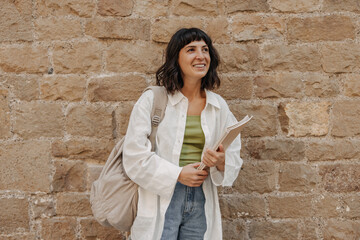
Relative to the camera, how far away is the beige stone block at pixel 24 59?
2.79m

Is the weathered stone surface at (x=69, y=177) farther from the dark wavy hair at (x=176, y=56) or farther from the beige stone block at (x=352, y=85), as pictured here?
the beige stone block at (x=352, y=85)

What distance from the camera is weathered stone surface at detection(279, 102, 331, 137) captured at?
114 inches

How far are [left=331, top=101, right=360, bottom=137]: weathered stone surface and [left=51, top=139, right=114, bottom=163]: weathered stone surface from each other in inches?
71.8

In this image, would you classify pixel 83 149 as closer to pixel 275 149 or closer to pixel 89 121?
pixel 89 121

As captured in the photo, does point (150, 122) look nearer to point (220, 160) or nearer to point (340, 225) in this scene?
point (220, 160)

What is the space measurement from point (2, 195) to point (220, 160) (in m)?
1.82

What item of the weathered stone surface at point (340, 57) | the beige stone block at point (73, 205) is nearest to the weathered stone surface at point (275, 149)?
the weathered stone surface at point (340, 57)

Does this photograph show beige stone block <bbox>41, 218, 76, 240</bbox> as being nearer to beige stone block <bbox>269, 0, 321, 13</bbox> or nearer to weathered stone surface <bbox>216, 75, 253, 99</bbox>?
weathered stone surface <bbox>216, 75, 253, 99</bbox>

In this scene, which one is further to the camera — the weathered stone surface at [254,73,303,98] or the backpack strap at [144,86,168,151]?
the weathered stone surface at [254,73,303,98]

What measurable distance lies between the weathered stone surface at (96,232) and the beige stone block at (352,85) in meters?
2.17

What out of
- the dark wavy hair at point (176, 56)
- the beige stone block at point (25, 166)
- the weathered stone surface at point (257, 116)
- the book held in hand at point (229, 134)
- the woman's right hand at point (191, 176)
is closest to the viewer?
the book held in hand at point (229, 134)

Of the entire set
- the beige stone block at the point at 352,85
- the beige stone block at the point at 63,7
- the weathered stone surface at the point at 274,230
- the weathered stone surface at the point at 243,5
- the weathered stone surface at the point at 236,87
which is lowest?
the weathered stone surface at the point at 274,230

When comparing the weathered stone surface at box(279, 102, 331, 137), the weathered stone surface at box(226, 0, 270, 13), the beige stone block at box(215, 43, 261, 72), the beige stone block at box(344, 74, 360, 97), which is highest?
the weathered stone surface at box(226, 0, 270, 13)

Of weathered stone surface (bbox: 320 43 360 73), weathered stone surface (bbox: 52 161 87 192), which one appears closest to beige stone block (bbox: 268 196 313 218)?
weathered stone surface (bbox: 320 43 360 73)
